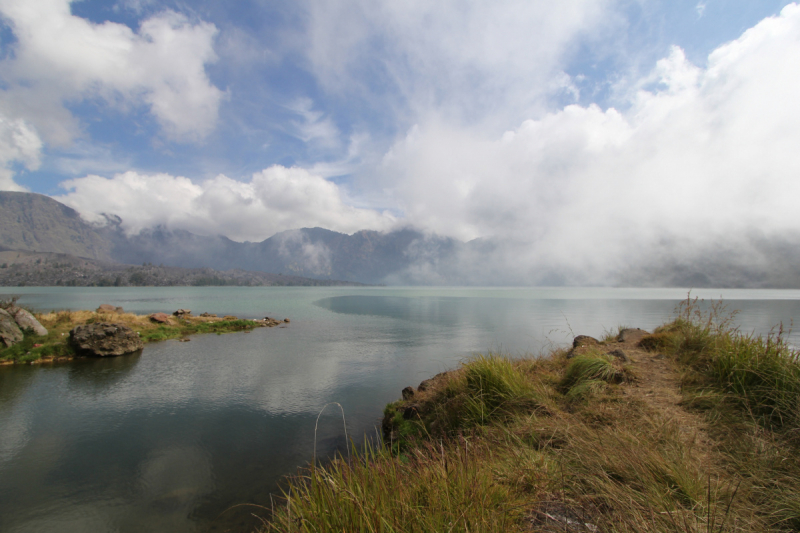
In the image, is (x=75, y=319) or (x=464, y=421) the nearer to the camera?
(x=464, y=421)

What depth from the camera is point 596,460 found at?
375 centimetres

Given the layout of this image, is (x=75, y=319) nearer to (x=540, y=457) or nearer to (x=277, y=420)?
(x=277, y=420)

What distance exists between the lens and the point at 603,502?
3.02m

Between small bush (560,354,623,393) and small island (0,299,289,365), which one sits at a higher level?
small bush (560,354,623,393)

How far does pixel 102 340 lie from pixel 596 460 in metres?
28.7

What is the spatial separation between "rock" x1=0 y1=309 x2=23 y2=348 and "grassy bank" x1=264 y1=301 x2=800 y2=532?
26.8 meters

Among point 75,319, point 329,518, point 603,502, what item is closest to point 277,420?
point 329,518

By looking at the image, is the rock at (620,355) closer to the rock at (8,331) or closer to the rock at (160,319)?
the rock at (8,331)

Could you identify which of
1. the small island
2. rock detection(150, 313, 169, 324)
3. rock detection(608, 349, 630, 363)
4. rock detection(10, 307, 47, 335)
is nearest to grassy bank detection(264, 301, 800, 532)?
rock detection(608, 349, 630, 363)

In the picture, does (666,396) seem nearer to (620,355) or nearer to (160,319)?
(620,355)

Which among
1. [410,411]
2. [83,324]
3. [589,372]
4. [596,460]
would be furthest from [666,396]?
[83,324]

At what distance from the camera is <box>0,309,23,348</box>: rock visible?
63.2 feet

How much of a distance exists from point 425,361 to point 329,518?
1893cm

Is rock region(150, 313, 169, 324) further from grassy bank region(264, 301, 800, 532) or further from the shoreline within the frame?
grassy bank region(264, 301, 800, 532)
